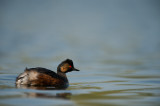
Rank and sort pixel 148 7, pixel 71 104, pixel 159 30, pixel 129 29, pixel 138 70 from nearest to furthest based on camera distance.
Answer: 1. pixel 71 104
2. pixel 138 70
3. pixel 159 30
4. pixel 129 29
5. pixel 148 7

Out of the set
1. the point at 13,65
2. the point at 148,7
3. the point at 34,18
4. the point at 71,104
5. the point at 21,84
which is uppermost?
the point at 148,7

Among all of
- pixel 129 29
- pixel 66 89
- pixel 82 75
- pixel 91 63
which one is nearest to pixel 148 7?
pixel 129 29

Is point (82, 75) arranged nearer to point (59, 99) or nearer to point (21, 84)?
point (21, 84)

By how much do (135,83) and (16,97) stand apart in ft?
15.1

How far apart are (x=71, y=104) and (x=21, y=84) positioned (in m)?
2.91

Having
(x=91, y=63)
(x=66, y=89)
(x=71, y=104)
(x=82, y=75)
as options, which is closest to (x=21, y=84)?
(x=66, y=89)

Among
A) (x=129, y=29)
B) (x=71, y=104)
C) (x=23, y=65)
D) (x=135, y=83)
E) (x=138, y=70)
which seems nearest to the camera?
(x=71, y=104)

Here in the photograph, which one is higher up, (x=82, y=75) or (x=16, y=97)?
(x=82, y=75)

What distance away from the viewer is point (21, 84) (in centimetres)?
1141

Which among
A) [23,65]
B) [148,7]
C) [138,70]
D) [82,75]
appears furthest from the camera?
[148,7]

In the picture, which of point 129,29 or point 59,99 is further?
point 129,29

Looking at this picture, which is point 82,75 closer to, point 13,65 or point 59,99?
point 13,65

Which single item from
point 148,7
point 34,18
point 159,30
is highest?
point 148,7

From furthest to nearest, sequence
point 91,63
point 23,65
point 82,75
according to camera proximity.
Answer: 1. point 91,63
2. point 23,65
3. point 82,75
